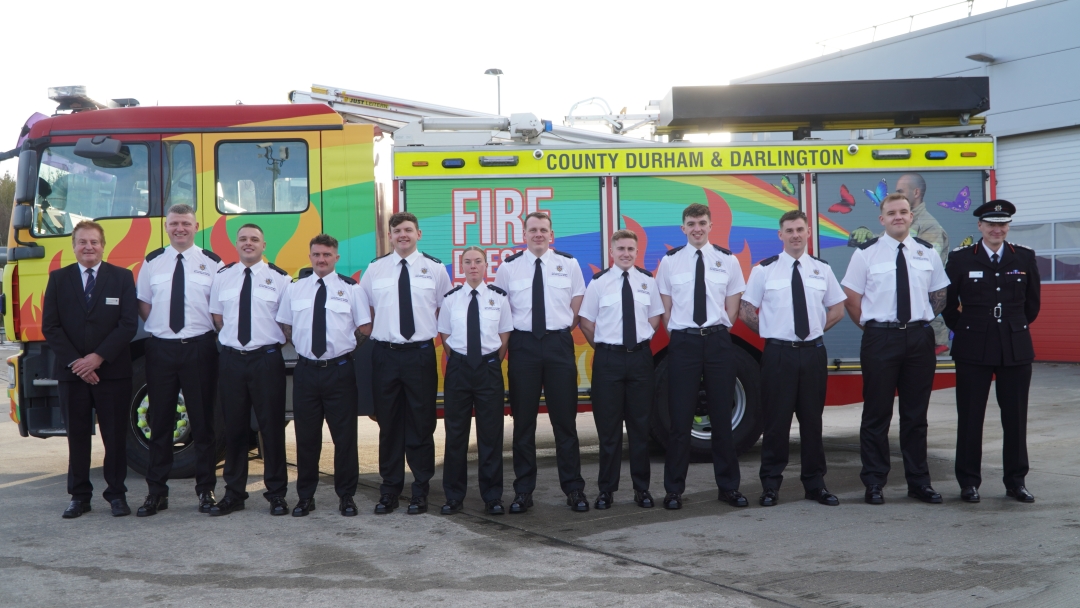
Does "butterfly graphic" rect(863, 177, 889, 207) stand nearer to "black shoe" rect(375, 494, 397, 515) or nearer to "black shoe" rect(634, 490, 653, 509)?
"black shoe" rect(634, 490, 653, 509)

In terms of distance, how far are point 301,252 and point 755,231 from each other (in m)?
3.78

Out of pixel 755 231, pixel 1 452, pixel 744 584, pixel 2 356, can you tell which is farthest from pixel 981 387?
pixel 2 356

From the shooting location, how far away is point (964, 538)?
5215mm

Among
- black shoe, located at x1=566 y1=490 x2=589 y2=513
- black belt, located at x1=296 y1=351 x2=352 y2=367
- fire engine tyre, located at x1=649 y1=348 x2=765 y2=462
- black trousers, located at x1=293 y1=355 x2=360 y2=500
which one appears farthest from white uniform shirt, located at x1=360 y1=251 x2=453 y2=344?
fire engine tyre, located at x1=649 y1=348 x2=765 y2=462

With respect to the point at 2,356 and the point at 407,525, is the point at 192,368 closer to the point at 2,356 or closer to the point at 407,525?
the point at 407,525

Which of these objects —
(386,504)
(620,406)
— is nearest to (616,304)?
(620,406)

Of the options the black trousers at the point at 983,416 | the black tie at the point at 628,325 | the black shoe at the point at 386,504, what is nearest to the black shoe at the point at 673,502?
the black tie at the point at 628,325

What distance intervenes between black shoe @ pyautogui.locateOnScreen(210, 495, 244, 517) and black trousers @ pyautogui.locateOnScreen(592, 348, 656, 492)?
2.50 meters

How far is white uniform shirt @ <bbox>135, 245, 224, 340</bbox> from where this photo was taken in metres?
6.14

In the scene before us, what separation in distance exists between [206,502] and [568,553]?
8.81ft

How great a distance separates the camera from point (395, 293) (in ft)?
19.7

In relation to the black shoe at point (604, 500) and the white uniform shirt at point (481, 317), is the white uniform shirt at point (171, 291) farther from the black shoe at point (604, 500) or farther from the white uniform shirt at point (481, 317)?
the black shoe at point (604, 500)

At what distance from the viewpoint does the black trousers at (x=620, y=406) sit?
607cm

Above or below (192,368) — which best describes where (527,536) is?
below
